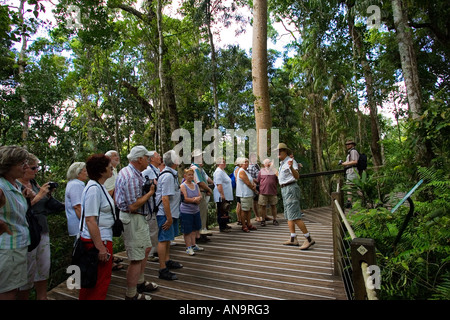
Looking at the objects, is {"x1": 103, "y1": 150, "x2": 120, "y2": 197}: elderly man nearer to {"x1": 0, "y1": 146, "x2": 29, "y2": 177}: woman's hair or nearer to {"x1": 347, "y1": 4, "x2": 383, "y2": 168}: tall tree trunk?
{"x1": 0, "y1": 146, "x2": 29, "y2": 177}: woman's hair

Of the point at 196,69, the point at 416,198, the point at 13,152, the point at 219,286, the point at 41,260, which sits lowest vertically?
the point at 219,286

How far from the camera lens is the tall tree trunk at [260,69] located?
866cm

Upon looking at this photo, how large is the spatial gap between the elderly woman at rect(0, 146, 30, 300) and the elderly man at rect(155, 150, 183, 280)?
164 cm

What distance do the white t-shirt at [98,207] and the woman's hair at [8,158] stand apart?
583 millimetres

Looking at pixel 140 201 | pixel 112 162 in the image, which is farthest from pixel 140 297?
pixel 112 162

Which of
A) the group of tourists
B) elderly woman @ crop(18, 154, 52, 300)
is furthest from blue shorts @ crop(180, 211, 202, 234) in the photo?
elderly woman @ crop(18, 154, 52, 300)

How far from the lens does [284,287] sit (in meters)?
3.37

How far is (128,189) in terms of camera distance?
3.17 metres

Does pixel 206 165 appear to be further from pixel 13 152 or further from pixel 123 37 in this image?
pixel 13 152

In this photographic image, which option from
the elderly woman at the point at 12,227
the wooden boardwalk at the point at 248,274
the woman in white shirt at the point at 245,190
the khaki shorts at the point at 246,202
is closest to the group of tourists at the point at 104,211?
the elderly woman at the point at 12,227

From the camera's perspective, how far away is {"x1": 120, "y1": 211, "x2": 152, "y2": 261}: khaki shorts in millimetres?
3078

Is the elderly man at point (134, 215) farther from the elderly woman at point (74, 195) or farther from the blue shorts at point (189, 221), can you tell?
the blue shorts at point (189, 221)
